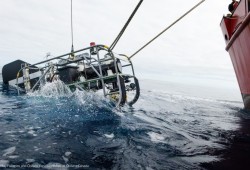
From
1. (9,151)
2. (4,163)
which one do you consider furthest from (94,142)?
(4,163)

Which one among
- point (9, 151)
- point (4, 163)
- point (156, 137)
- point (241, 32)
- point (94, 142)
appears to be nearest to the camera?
point (4, 163)

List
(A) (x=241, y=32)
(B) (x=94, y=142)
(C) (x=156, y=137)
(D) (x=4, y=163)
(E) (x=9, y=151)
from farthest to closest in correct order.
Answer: (A) (x=241, y=32), (C) (x=156, y=137), (B) (x=94, y=142), (E) (x=9, y=151), (D) (x=4, y=163)

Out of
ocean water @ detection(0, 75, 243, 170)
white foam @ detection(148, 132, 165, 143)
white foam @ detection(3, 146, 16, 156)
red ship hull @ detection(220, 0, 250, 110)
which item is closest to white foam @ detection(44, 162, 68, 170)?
ocean water @ detection(0, 75, 243, 170)

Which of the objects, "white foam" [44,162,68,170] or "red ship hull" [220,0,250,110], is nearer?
"white foam" [44,162,68,170]

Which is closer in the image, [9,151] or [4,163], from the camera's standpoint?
[4,163]

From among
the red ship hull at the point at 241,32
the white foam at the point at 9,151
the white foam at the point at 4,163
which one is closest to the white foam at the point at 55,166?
the white foam at the point at 4,163

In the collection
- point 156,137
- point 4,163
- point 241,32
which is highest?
point 241,32

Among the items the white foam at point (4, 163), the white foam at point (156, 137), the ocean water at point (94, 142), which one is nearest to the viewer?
the white foam at point (4, 163)

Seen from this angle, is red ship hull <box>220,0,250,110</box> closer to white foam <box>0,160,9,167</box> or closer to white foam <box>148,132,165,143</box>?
white foam <box>148,132,165,143</box>

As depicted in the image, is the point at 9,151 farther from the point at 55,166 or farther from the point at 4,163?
the point at 55,166

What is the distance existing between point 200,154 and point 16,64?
30.0 ft

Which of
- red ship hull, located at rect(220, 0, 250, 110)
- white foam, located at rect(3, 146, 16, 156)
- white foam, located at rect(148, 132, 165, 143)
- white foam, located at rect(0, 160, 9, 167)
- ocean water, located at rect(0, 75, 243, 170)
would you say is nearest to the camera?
white foam, located at rect(0, 160, 9, 167)

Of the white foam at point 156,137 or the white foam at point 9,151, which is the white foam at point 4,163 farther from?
the white foam at point 156,137

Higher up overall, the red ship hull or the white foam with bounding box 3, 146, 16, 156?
the red ship hull
